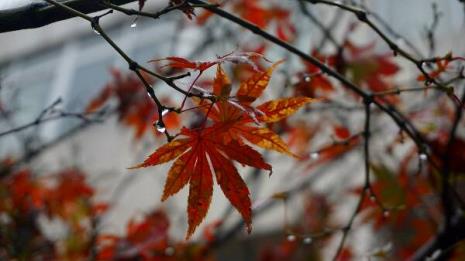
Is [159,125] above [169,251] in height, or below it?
above

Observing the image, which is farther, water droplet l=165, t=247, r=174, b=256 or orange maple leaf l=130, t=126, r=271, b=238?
→ water droplet l=165, t=247, r=174, b=256

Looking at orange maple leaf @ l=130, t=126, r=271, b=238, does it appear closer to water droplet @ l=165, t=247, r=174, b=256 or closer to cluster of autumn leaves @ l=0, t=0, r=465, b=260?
cluster of autumn leaves @ l=0, t=0, r=465, b=260

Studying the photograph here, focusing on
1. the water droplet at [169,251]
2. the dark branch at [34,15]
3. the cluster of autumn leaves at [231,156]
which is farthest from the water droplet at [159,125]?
the water droplet at [169,251]

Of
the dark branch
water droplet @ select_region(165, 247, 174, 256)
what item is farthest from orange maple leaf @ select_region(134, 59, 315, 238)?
water droplet @ select_region(165, 247, 174, 256)

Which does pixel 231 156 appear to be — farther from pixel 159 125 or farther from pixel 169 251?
pixel 169 251

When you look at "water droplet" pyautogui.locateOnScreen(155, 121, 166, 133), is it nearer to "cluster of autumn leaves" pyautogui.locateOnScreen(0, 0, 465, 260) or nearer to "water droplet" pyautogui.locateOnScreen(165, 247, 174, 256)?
"cluster of autumn leaves" pyautogui.locateOnScreen(0, 0, 465, 260)

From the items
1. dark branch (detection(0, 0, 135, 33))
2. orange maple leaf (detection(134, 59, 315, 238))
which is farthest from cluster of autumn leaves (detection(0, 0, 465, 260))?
dark branch (detection(0, 0, 135, 33))

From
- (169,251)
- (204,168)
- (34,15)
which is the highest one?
(34,15)

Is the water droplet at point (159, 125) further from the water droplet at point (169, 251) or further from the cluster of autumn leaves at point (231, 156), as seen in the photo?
the water droplet at point (169, 251)

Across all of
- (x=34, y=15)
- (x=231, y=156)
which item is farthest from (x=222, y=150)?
(x=34, y=15)

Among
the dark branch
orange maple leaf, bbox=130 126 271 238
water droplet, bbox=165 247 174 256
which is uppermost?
the dark branch

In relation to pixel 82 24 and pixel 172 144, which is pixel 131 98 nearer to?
pixel 172 144

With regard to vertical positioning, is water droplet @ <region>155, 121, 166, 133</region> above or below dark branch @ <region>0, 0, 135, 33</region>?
below

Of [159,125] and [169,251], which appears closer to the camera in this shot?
[159,125]
